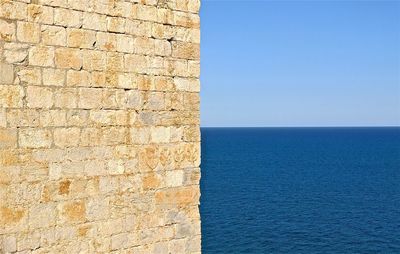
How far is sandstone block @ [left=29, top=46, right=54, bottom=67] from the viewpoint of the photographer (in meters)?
5.88

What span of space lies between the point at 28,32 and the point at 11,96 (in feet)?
2.49

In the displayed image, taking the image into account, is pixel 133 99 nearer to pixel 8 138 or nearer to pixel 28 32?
pixel 28 32

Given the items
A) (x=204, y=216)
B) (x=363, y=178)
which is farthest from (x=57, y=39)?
(x=363, y=178)

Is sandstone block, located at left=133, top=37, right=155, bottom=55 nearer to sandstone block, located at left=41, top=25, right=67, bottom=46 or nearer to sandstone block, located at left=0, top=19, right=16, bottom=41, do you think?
sandstone block, located at left=41, top=25, right=67, bottom=46

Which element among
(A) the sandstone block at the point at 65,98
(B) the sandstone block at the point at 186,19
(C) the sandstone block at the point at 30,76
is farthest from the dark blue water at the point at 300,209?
(C) the sandstone block at the point at 30,76

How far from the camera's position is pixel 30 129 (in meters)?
5.88

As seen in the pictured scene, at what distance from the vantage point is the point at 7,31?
570 cm

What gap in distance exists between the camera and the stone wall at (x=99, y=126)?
19.1 feet

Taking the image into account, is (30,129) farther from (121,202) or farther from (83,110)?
(121,202)

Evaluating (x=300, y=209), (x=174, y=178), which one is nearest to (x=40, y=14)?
(x=174, y=178)

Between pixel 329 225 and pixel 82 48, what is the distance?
34369 mm

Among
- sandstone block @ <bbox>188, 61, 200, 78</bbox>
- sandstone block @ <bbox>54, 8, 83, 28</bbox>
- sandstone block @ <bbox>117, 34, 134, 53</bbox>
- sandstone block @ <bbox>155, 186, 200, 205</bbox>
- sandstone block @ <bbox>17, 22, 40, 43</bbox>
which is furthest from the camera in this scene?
sandstone block @ <bbox>188, 61, 200, 78</bbox>

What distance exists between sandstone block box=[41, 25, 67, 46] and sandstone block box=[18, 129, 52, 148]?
1037mm

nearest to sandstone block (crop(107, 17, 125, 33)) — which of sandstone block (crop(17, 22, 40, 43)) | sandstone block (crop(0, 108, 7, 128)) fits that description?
sandstone block (crop(17, 22, 40, 43))
